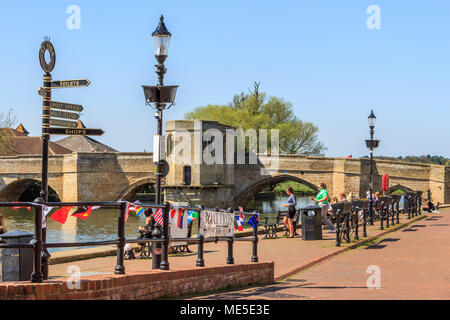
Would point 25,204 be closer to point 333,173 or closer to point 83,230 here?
point 83,230

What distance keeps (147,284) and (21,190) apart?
57.6 metres

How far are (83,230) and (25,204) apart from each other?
109 feet

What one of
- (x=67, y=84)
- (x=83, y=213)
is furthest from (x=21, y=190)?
(x=83, y=213)

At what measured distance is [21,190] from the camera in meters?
61.5

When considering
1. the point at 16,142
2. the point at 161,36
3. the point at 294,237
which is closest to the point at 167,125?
the point at 16,142

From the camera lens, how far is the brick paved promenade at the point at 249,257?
33.8ft

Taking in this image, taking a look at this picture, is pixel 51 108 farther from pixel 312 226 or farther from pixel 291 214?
pixel 291 214

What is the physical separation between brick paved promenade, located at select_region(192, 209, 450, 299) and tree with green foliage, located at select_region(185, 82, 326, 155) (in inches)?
1792

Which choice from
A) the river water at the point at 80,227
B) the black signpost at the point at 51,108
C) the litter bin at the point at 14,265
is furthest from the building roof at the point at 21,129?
the litter bin at the point at 14,265

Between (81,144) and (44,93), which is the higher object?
(81,144)

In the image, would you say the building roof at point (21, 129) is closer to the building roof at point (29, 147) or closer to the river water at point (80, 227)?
the building roof at point (29, 147)

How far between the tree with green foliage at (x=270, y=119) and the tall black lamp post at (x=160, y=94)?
166 feet

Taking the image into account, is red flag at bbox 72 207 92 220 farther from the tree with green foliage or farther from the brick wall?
the tree with green foliage
